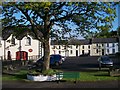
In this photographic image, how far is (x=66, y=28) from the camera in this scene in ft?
85.7

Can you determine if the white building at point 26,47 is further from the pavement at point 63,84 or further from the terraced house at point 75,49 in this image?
the pavement at point 63,84

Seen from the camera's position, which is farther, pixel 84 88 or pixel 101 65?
pixel 101 65

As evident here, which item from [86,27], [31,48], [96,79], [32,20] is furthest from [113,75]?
[31,48]

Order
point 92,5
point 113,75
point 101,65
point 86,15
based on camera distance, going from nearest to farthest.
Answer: point 92,5
point 86,15
point 113,75
point 101,65

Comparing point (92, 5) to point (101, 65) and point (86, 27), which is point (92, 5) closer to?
point (86, 27)

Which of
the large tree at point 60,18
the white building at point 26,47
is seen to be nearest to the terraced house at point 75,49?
the white building at point 26,47

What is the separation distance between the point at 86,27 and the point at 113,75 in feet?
16.7

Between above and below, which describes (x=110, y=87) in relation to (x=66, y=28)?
below

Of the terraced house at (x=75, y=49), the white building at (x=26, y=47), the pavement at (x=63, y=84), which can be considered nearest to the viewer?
the pavement at (x=63, y=84)

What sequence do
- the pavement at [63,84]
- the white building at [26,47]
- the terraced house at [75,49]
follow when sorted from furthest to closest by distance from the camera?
the terraced house at [75,49] < the white building at [26,47] < the pavement at [63,84]

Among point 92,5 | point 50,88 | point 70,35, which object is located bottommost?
point 50,88

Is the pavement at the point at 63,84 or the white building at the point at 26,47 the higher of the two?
the white building at the point at 26,47

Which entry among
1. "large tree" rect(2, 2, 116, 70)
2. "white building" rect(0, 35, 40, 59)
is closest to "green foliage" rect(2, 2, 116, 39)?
"large tree" rect(2, 2, 116, 70)

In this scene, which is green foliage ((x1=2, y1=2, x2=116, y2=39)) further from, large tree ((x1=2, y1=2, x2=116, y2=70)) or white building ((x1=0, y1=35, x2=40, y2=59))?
white building ((x1=0, y1=35, x2=40, y2=59))
